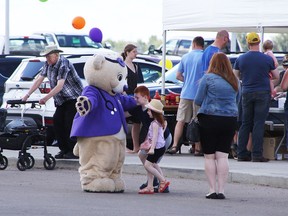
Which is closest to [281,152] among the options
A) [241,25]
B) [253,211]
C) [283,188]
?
[241,25]

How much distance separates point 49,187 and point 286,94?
15.2 ft

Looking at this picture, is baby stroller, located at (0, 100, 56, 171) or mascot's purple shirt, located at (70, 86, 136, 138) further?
baby stroller, located at (0, 100, 56, 171)

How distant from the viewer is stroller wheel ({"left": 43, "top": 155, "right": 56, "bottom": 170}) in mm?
16859

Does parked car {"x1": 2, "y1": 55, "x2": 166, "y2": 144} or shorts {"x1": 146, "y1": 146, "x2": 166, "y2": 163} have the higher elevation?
shorts {"x1": 146, "y1": 146, "x2": 166, "y2": 163}

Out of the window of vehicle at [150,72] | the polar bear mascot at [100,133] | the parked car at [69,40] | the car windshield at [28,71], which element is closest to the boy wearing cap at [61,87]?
the polar bear mascot at [100,133]

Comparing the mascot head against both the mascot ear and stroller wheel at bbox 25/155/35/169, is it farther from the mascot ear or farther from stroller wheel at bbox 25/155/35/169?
stroller wheel at bbox 25/155/35/169

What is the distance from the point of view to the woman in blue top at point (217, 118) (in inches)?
522

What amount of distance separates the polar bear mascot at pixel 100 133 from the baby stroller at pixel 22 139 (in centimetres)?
278

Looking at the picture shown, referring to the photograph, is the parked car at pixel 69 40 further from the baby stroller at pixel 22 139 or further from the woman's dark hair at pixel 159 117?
the woman's dark hair at pixel 159 117

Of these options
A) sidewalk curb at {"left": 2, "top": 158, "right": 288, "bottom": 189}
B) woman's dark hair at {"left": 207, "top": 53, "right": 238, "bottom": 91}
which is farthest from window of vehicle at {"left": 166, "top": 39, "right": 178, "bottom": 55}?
woman's dark hair at {"left": 207, "top": 53, "right": 238, "bottom": 91}

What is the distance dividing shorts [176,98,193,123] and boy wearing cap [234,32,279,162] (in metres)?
1.39

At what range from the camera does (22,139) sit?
16.6m

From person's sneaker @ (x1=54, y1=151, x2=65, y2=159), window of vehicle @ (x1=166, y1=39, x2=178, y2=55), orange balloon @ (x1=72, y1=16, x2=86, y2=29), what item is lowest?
window of vehicle @ (x1=166, y1=39, x2=178, y2=55)

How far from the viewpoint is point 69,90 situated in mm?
16750
